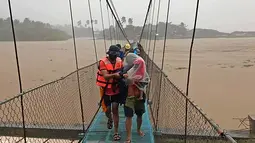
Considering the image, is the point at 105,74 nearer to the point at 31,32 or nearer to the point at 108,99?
the point at 108,99

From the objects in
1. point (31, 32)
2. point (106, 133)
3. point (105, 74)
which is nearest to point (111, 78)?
point (105, 74)

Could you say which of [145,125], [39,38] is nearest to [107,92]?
[145,125]

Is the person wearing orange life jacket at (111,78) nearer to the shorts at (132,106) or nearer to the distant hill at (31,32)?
the shorts at (132,106)

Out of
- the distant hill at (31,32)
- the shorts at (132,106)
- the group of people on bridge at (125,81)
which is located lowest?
the distant hill at (31,32)

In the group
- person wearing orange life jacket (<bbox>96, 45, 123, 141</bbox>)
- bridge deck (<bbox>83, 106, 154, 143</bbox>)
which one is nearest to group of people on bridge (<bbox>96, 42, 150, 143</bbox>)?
person wearing orange life jacket (<bbox>96, 45, 123, 141</bbox>)

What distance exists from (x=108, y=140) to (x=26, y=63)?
57.9 ft

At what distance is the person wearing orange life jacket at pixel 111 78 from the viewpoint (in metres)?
2.81

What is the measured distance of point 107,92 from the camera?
2.97 m

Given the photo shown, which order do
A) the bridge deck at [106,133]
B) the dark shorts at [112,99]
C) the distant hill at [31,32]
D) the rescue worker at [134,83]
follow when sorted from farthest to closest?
the distant hill at [31,32] < the bridge deck at [106,133] < the dark shorts at [112,99] < the rescue worker at [134,83]

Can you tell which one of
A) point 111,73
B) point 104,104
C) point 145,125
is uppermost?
point 111,73

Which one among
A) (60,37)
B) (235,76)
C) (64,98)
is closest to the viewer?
(64,98)

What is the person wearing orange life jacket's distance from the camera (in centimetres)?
281

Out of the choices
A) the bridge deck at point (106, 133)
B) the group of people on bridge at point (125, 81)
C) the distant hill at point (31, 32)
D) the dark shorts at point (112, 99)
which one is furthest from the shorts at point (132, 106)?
the distant hill at point (31, 32)

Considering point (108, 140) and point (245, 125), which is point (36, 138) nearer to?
point (108, 140)
